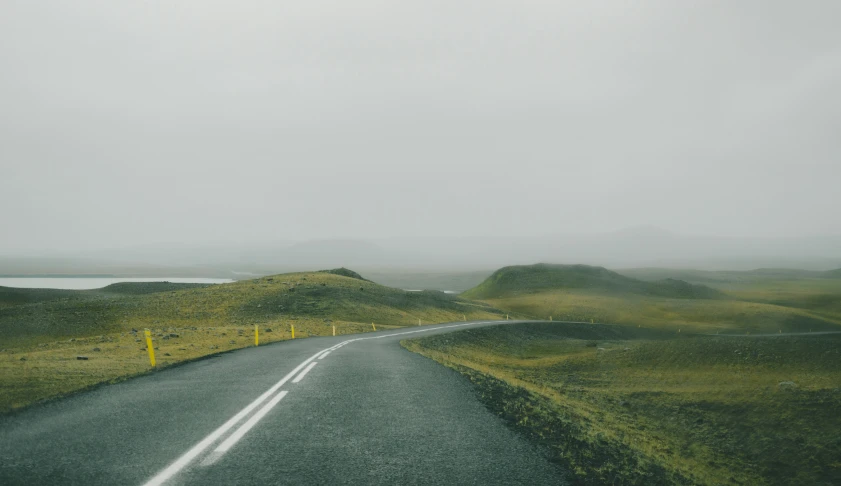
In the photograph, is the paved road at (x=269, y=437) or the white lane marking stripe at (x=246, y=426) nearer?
the paved road at (x=269, y=437)

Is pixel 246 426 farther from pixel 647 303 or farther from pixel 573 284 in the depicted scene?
pixel 573 284

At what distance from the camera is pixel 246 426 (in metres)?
7.88

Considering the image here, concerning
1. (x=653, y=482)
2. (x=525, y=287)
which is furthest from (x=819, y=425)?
(x=525, y=287)

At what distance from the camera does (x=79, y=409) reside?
938cm

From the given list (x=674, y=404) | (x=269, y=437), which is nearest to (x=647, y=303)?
(x=674, y=404)

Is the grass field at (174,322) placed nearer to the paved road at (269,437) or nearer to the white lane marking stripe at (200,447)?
the paved road at (269,437)

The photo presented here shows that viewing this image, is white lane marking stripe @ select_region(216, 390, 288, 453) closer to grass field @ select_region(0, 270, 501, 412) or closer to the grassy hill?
grass field @ select_region(0, 270, 501, 412)

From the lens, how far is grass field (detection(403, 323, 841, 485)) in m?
9.90

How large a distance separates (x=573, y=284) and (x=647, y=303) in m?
34.3

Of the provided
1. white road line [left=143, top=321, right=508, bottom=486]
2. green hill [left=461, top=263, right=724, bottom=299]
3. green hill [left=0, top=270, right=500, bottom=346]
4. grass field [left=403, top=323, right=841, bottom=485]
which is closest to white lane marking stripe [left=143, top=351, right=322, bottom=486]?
white road line [left=143, top=321, right=508, bottom=486]

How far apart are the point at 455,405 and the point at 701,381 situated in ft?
89.9

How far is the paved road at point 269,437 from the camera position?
18.9 ft

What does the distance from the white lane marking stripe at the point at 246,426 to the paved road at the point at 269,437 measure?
2 centimetres

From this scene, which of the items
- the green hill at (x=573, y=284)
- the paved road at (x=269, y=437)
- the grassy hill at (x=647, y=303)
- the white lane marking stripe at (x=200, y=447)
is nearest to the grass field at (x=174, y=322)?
the paved road at (x=269, y=437)
